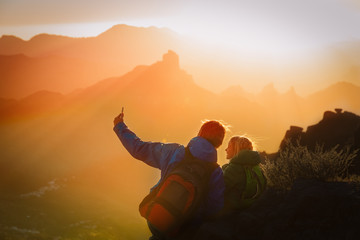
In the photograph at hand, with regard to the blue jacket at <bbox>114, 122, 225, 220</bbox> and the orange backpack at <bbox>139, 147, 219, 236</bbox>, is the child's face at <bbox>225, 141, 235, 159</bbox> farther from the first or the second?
the orange backpack at <bbox>139, 147, 219, 236</bbox>

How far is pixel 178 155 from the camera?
392 cm

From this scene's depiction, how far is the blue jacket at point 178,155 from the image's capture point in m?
3.89

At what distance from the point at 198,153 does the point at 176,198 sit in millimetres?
666

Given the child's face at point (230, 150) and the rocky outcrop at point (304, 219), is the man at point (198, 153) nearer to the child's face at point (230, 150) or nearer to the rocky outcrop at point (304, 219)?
the rocky outcrop at point (304, 219)

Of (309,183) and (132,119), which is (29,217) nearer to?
(309,183)

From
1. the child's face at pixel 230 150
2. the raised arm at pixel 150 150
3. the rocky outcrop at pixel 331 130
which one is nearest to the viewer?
the raised arm at pixel 150 150

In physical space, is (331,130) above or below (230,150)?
above

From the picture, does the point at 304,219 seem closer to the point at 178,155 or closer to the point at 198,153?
the point at 198,153

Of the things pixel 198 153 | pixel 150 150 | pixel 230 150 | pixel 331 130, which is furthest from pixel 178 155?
pixel 331 130

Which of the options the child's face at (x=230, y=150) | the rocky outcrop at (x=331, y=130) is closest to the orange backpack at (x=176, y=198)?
the child's face at (x=230, y=150)

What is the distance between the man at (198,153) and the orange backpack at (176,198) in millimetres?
176

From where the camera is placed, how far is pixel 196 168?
→ 12.5 ft

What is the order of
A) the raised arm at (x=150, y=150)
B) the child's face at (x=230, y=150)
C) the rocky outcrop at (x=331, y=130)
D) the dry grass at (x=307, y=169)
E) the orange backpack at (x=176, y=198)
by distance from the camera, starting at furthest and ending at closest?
1. the rocky outcrop at (x=331, y=130)
2. the dry grass at (x=307, y=169)
3. the child's face at (x=230, y=150)
4. the raised arm at (x=150, y=150)
5. the orange backpack at (x=176, y=198)

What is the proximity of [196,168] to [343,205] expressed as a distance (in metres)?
2.10
